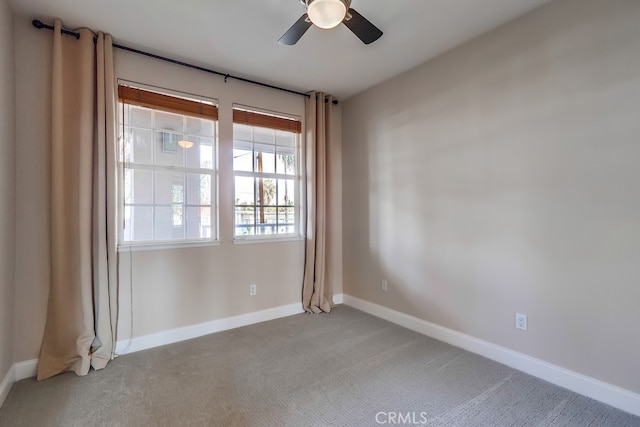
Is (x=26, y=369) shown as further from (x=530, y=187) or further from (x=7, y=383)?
(x=530, y=187)

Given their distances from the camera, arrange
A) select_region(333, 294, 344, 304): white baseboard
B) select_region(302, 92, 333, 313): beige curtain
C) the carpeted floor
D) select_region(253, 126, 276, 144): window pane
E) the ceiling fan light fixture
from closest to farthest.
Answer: the ceiling fan light fixture < the carpeted floor < select_region(253, 126, 276, 144): window pane < select_region(302, 92, 333, 313): beige curtain < select_region(333, 294, 344, 304): white baseboard

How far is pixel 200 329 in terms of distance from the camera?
9.86 feet

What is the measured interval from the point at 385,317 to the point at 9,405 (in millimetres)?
3106

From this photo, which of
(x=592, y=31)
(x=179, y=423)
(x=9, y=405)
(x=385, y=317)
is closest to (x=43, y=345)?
(x=9, y=405)

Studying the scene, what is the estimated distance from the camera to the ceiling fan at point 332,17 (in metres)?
1.67

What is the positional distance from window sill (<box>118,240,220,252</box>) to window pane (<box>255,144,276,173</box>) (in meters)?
1.00

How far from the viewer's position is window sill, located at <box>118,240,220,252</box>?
2662 millimetres

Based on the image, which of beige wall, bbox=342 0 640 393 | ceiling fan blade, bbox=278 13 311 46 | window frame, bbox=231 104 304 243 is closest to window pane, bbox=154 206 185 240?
window frame, bbox=231 104 304 243

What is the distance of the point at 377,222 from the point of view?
356cm

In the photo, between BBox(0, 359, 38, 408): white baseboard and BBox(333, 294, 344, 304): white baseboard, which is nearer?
BBox(0, 359, 38, 408): white baseboard

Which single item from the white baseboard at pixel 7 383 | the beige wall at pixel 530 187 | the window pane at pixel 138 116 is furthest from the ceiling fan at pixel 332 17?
the white baseboard at pixel 7 383

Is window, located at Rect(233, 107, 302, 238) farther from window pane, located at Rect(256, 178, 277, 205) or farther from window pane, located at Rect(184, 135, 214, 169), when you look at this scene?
window pane, located at Rect(184, 135, 214, 169)

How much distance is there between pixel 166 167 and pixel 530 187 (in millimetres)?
3136

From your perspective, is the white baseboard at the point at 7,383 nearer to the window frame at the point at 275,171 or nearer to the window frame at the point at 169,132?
the window frame at the point at 169,132
